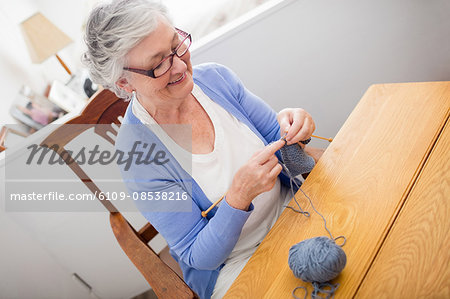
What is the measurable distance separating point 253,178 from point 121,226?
0.55m

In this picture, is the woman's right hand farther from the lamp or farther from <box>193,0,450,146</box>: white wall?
the lamp

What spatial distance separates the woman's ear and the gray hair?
0.06 m

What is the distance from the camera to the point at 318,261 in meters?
0.59

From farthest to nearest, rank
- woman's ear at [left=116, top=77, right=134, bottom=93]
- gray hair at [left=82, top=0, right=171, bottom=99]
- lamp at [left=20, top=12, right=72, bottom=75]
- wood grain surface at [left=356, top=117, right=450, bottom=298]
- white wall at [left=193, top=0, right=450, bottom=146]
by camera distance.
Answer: lamp at [left=20, top=12, right=72, bottom=75] < white wall at [left=193, top=0, right=450, bottom=146] < woman's ear at [left=116, top=77, right=134, bottom=93] < gray hair at [left=82, top=0, right=171, bottom=99] < wood grain surface at [left=356, top=117, right=450, bottom=298]

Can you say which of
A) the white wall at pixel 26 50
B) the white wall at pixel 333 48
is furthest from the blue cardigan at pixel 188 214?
the white wall at pixel 26 50

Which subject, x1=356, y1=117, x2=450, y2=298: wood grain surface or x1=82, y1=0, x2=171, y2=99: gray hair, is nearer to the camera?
x1=356, y1=117, x2=450, y2=298: wood grain surface

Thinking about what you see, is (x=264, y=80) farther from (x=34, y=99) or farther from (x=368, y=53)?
(x=34, y=99)

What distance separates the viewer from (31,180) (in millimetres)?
1371

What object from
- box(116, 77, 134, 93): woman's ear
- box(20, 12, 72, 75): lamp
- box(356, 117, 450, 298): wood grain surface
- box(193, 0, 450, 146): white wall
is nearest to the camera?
box(356, 117, 450, 298): wood grain surface

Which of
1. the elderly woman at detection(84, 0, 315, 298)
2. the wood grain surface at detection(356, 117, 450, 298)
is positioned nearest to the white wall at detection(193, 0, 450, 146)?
the elderly woman at detection(84, 0, 315, 298)

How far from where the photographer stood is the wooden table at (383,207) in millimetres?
587

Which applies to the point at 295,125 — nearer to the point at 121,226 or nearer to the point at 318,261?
the point at 318,261

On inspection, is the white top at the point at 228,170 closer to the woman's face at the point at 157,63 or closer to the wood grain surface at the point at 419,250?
the woman's face at the point at 157,63

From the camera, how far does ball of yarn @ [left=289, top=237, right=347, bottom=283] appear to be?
0.59 m
